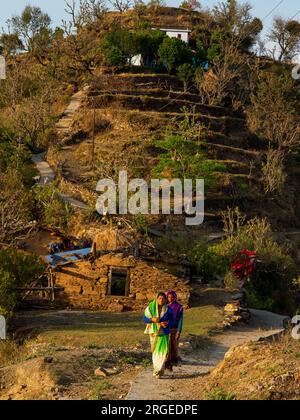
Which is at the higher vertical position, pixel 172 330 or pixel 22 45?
pixel 22 45

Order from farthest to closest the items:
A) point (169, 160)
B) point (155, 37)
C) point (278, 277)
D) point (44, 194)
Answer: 1. point (155, 37)
2. point (169, 160)
3. point (44, 194)
4. point (278, 277)

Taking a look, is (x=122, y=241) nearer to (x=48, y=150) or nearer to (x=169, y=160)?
(x=169, y=160)

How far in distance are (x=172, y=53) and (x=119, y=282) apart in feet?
→ 114

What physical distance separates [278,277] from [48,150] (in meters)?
20.5

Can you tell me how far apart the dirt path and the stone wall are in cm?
320

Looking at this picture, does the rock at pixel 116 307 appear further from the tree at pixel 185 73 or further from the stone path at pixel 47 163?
the tree at pixel 185 73

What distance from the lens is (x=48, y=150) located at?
44969 mm

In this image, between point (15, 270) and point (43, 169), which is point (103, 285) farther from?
point (43, 169)

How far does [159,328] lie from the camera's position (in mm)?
11836

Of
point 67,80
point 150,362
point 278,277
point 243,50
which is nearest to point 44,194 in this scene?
point 278,277

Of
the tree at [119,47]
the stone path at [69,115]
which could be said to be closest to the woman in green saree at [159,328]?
the stone path at [69,115]

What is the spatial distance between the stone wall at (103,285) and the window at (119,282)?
0.08 m

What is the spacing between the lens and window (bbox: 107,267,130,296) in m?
22.7

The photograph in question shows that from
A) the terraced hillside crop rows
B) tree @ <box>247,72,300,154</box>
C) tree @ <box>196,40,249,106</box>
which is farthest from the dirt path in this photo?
tree @ <box>196,40,249,106</box>
